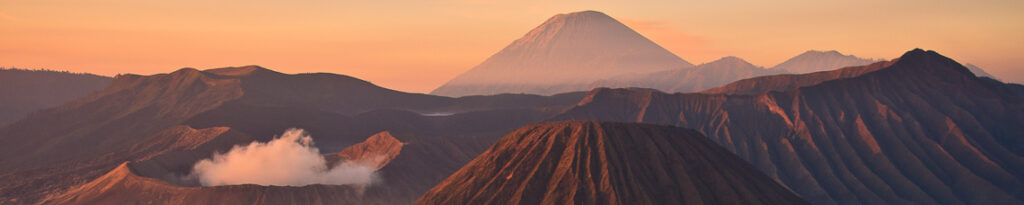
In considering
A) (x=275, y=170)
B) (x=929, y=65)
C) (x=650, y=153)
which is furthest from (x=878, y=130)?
(x=275, y=170)

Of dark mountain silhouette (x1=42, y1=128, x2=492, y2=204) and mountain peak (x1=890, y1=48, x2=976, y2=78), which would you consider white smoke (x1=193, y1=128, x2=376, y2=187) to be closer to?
dark mountain silhouette (x1=42, y1=128, x2=492, y2=204)

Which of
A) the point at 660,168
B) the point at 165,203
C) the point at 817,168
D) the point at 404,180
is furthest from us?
the point at 817,168

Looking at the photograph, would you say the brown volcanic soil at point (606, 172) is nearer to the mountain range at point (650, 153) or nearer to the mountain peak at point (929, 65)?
the mountain range at point (650, 153)

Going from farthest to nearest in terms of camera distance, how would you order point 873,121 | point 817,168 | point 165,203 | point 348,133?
point 348,133, point 873,121, point 817,168, point 165,203

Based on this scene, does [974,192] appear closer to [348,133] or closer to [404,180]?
[404,180]

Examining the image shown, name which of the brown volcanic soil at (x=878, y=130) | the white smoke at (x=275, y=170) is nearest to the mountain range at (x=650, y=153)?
the brown volcanic soil at (x=878, y=130)

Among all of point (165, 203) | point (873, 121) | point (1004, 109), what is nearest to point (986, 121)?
point (1004, 109)

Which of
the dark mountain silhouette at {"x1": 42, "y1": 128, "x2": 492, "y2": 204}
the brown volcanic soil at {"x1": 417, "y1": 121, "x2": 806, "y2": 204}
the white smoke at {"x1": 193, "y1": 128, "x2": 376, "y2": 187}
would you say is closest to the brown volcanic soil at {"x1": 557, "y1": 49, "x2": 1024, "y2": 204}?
the dark mountain silhouette at {"x1": 42, "y1": 128, "x2": 492, "y2": 204}
